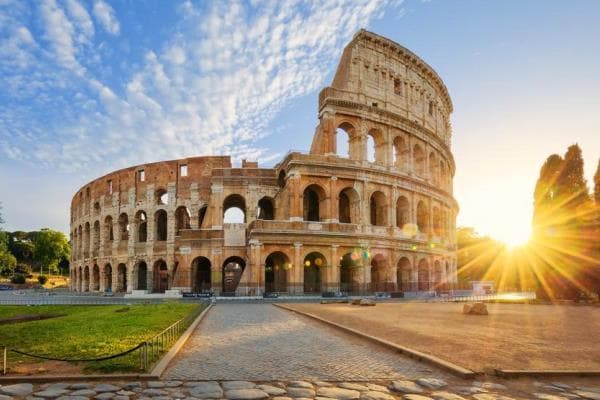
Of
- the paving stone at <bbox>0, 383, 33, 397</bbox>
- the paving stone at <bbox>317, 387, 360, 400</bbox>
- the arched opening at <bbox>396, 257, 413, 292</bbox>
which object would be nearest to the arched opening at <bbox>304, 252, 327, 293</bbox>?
the arched opening at <bbox>396, 257, 413, 292</bbox>

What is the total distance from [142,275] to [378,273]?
24.5 meters

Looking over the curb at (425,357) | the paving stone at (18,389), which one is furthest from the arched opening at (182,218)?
the paving stone at (18,389)

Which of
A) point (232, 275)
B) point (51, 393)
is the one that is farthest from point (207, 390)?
point (232, 275)

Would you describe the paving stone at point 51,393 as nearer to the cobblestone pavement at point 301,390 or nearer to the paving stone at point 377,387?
the cobblestone pavement at point 301,390

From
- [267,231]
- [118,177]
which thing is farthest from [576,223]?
[118,177]

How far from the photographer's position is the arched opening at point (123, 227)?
149ft

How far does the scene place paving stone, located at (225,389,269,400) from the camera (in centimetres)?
547

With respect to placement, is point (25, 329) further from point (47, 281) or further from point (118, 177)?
point (47, 281)

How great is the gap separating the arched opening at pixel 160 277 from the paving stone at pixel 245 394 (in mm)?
38485

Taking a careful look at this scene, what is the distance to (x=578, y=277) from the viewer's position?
83.6ft

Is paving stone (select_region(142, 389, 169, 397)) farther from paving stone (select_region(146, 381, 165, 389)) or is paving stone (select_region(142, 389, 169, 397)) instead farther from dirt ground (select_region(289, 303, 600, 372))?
dirt ground (select_region(289, 303, 600, 372))

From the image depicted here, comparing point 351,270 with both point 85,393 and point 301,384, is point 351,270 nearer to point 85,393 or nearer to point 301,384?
point 301,384

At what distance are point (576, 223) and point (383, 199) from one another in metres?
13.9

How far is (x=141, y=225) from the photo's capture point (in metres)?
46.6
